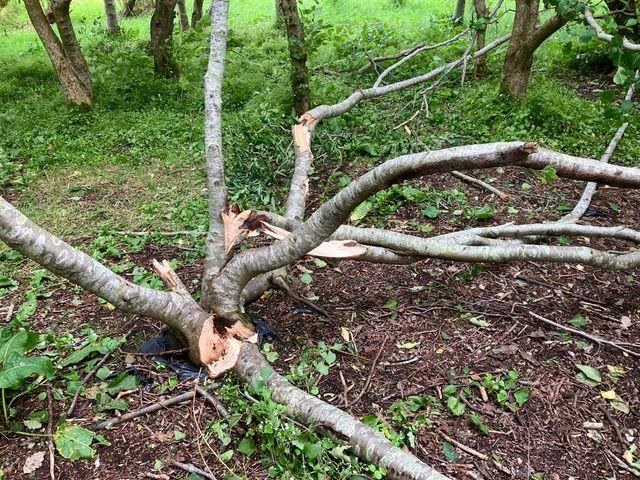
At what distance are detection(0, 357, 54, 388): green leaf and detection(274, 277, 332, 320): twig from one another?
1341 millimetres

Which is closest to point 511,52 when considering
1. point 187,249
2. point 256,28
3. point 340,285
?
point 340,285

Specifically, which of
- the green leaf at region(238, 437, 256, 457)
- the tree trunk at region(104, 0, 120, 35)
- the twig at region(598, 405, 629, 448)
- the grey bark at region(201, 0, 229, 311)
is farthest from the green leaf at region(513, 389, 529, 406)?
the tree trunk at region(104, 0, 120, 35)

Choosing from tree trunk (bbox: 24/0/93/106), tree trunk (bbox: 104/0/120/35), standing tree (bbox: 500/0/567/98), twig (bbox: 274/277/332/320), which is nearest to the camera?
twig (bbox: 274/277/332/320)

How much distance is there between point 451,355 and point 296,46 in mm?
3860

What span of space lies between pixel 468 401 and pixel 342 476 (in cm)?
78

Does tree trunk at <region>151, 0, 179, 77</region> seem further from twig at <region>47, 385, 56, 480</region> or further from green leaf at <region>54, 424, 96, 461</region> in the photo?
green leaf at <region>54, 424, 96, 461</region>

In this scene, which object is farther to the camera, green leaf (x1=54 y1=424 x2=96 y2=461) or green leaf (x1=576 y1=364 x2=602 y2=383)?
green leaf (x1=576 y1=364 x2=602 y2=383)

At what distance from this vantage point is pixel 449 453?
7.32ft

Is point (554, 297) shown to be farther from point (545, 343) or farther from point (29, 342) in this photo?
point (29, 342)

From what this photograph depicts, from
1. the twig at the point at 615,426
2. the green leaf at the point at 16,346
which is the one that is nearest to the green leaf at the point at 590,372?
the twig at the point at 615,426

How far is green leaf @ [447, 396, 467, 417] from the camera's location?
2.40 meters

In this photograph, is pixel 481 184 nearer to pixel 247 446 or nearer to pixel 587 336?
pixel 587 336

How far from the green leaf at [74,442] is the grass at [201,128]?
224 centimetres

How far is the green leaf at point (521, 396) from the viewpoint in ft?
8.09
